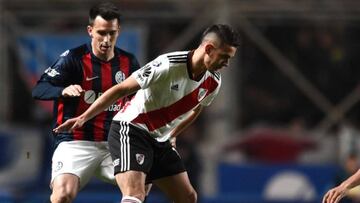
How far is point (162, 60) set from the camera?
953cm

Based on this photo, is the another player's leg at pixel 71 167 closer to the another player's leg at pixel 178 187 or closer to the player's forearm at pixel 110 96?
the another player's leg at pixel 178 187

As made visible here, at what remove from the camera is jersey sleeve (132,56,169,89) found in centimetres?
942

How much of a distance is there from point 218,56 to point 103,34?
1.18 meters

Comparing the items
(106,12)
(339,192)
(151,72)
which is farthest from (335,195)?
Answer: (106,12)

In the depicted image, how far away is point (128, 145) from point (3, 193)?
15.5 ft

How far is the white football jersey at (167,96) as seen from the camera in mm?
9547

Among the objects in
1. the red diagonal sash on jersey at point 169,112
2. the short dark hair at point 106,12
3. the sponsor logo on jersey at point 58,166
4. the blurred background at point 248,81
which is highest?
the blurred background at point 248,81

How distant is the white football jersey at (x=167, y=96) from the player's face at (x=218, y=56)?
162 millimetres

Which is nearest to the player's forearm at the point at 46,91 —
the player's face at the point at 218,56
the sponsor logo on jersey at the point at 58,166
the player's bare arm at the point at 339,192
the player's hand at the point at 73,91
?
the player's hand at the point at 73,91

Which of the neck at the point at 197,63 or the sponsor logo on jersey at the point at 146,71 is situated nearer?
the sponsor logo on jersey at the point at 146,71

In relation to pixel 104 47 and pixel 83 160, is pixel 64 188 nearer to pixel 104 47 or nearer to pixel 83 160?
pixel 83 160

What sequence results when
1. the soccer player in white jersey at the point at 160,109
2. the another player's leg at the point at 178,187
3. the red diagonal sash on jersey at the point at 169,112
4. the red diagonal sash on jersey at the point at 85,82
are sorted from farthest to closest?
the red diagonal sash on jersey at the point at 85,82, the another player's leg at the point at 178,187, the red diagonal sash on jersey at the point at 169,112, the soccer player in white jersey at the point at 160,109

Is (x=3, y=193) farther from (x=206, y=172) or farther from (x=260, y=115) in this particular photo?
(x=260, y=115)

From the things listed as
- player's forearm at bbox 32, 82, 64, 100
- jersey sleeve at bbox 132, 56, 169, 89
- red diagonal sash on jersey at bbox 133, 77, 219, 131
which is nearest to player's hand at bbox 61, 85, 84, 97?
player's forearm at bbox 32, 82, 64, 100
